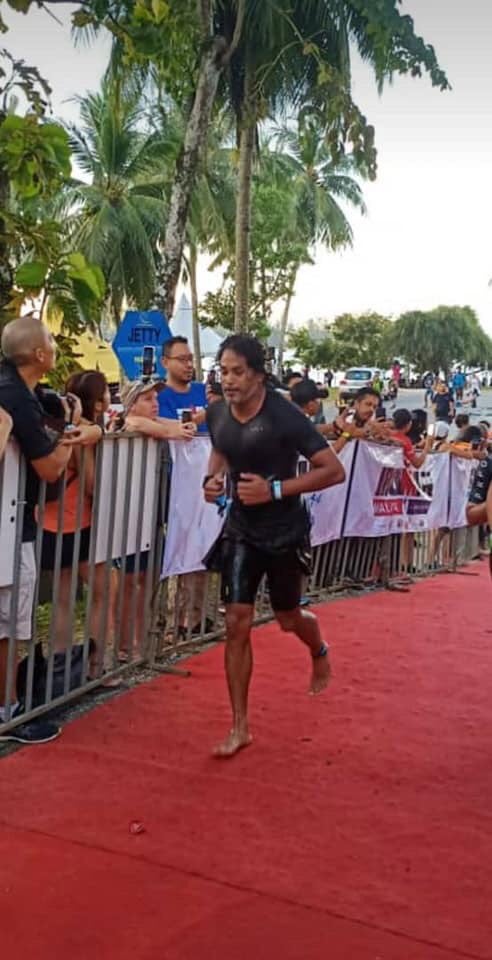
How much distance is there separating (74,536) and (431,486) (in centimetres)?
641

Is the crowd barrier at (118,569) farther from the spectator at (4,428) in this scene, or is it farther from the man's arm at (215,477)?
the man's arm at (215,477)

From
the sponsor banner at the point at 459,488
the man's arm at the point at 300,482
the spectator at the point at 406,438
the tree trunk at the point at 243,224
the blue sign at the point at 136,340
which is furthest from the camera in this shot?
the tree trunk at the point at 243,224

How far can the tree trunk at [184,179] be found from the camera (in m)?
11.2

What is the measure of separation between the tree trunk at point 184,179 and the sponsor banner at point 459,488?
378cm

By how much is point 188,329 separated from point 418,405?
15.2 meters

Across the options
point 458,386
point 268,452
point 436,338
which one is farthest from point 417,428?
point 436,338

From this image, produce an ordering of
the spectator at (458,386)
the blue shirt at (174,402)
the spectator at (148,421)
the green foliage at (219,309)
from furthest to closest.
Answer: the spectator at (458,386)
the green foliage at (219,309)
the blue shirt at (174,402)
the spectator at (148,421)

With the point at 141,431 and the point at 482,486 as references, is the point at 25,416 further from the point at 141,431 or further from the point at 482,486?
the point at 482,486

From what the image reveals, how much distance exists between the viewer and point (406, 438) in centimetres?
1022

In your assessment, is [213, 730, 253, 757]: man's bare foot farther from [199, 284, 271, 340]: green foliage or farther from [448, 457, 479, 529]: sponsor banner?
[199, 284, 271, 340]: green foliage

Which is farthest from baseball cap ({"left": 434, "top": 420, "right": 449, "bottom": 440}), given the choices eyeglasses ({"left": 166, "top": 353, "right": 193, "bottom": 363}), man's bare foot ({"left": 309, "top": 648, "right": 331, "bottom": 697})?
man's bare foot ({"left": 309, "top": 648, "right": 331, "bottom": 697})

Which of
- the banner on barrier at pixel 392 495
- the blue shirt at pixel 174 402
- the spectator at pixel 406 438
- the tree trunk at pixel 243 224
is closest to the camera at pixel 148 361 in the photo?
the blue shirt at pixel 174 402

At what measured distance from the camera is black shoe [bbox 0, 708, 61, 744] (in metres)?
4.71

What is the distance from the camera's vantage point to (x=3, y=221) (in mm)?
5223
